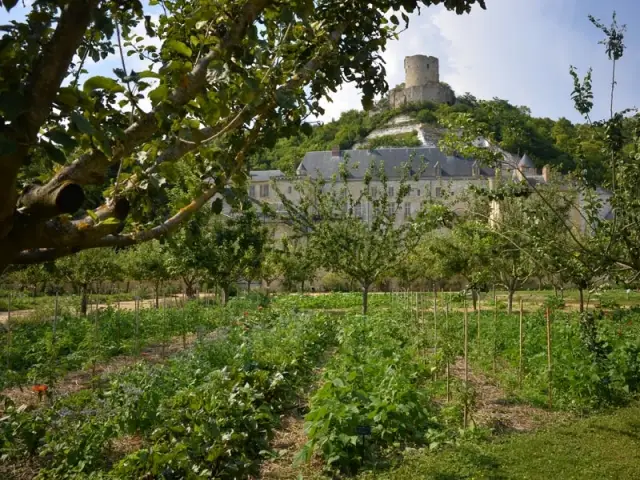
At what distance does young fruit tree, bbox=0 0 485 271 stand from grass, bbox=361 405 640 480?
3572 mm

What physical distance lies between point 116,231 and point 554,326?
11327mm

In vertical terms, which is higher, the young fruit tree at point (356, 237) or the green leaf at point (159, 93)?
the green leaf at point (159, 93)

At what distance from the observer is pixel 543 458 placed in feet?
19.4

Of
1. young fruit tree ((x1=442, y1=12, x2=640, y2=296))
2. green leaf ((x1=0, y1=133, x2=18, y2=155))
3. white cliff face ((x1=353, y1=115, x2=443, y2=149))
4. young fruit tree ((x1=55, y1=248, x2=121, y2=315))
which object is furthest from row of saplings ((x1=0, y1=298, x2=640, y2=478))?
white cliff face ((x1=353, y1=115, x2=443, y2=149))

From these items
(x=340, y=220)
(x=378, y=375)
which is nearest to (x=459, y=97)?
(x=340, y=220)

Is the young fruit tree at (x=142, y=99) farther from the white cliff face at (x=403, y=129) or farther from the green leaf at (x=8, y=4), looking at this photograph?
the white cliff face at (x=403, y=129)

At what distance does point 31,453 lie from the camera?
5.60 meters

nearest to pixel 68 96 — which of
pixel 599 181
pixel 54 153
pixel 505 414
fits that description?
pixel 54 153

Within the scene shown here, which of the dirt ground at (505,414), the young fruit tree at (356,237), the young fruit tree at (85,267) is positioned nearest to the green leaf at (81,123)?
the dirt ground at (505,414)

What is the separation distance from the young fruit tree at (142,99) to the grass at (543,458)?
11.7ft

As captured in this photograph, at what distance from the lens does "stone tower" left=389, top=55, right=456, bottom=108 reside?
104m

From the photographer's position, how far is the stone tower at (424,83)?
104m

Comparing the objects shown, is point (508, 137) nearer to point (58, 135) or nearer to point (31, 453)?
point (58, 135)

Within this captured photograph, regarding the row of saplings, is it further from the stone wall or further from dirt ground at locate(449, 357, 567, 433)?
the stone wall
